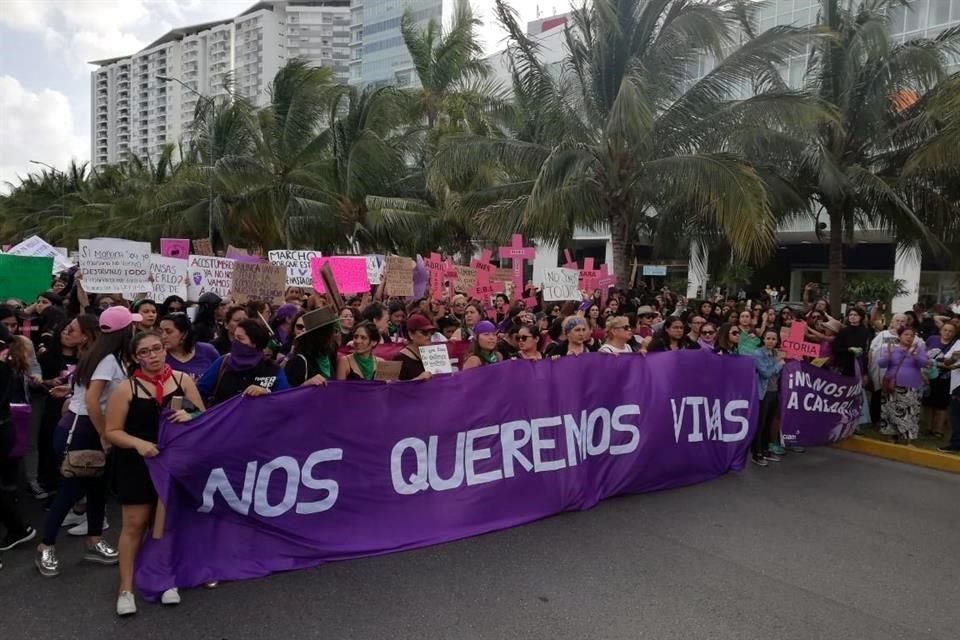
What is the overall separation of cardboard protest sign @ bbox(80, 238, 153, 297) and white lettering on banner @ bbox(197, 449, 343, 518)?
17.8 feet

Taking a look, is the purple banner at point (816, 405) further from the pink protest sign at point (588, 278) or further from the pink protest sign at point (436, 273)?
the pink protest sign at point (588, 278)

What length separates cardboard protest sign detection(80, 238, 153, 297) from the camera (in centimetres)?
845

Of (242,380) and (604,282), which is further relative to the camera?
(604,282)

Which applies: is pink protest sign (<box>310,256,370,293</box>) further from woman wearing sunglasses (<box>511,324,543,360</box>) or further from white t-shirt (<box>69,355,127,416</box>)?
white t-shirt (<box>69,355,127,416</box>)

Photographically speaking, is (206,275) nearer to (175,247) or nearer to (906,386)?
(175,247)

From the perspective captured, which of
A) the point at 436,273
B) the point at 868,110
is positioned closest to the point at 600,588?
the point at 436,273

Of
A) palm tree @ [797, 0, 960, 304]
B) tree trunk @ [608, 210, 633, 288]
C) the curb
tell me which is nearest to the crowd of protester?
the curb

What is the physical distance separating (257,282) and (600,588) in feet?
21.0

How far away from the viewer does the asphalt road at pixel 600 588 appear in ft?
12.1

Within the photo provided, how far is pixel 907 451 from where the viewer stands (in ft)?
25.0

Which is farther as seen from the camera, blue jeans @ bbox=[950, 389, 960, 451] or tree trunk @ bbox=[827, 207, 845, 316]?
tree trunk @ bbox=[827, 207, 845, 316]

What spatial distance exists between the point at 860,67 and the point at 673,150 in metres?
4.33

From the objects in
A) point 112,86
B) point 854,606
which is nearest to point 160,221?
point 854,606

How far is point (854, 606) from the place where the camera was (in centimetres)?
407
